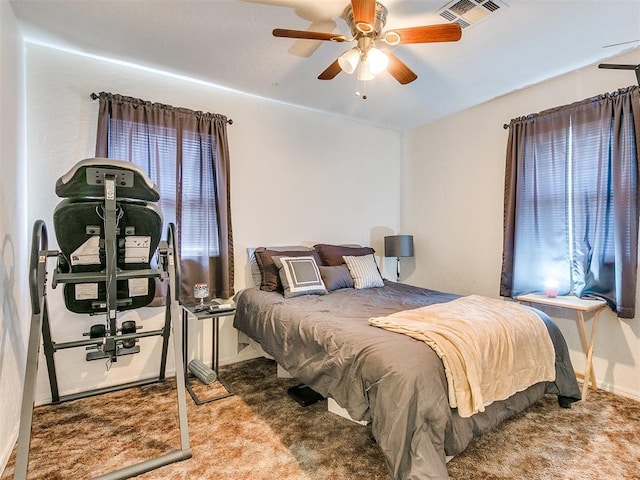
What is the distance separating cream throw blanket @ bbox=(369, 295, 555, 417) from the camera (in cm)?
162

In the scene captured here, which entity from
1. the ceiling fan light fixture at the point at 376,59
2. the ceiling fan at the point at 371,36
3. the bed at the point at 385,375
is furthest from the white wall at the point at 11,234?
the ceiling fan light fixture at the point at 376,59

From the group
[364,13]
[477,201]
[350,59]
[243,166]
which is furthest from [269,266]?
[477,201]

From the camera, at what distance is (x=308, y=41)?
2.41 metres

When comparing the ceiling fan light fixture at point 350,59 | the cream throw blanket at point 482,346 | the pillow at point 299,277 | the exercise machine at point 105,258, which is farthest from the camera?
the pillow at point 299,277

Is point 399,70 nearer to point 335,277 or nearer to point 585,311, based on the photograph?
point 335,277

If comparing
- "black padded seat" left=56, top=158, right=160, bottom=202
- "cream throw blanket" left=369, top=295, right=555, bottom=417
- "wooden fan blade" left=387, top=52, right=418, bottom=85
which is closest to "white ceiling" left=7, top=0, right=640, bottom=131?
"wooden fan blade" left=387, top=52, right=418, bottom=85

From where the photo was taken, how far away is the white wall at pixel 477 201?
2.69m

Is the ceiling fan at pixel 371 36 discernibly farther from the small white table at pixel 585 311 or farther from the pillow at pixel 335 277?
the small white table at pixel 585 311

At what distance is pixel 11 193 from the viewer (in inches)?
80.0

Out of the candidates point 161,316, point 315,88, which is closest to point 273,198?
point 315,88

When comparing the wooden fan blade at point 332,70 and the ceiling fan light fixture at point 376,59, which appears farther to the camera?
the wooden fan blade at point 332,70

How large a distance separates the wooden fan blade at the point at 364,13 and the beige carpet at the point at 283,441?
2.32m

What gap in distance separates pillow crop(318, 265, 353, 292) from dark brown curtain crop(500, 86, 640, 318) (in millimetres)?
1552

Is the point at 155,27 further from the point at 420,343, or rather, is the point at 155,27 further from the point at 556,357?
the point at 556,357
